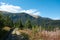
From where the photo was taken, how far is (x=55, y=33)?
1004 centimetres

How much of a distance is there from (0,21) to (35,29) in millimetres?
3257

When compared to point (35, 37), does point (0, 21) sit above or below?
above

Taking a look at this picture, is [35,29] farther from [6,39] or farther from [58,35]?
[58,35]

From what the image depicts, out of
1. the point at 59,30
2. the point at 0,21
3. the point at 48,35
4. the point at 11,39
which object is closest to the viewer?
the point at 59,30

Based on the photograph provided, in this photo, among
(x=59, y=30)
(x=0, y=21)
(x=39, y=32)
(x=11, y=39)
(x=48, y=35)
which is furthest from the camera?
(x=0, y=21)

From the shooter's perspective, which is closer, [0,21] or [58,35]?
[58,35]

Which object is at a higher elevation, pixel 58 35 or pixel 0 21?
pixel 0 21

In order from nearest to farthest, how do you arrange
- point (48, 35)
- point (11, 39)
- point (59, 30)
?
point (59, 30) → point (48, 35) → point (11, 39)

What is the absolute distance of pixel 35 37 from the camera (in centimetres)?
1216

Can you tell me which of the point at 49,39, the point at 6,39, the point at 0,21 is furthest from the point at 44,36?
the point at 0,21

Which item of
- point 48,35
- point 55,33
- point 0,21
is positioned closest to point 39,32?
Answer: point 48,35

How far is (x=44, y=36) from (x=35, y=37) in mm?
1087

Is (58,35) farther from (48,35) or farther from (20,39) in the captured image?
(20,39)

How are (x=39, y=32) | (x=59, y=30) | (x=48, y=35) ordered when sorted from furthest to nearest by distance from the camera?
(x=39, y=32) < (x=48, y=35) < (x=59, y=30)
